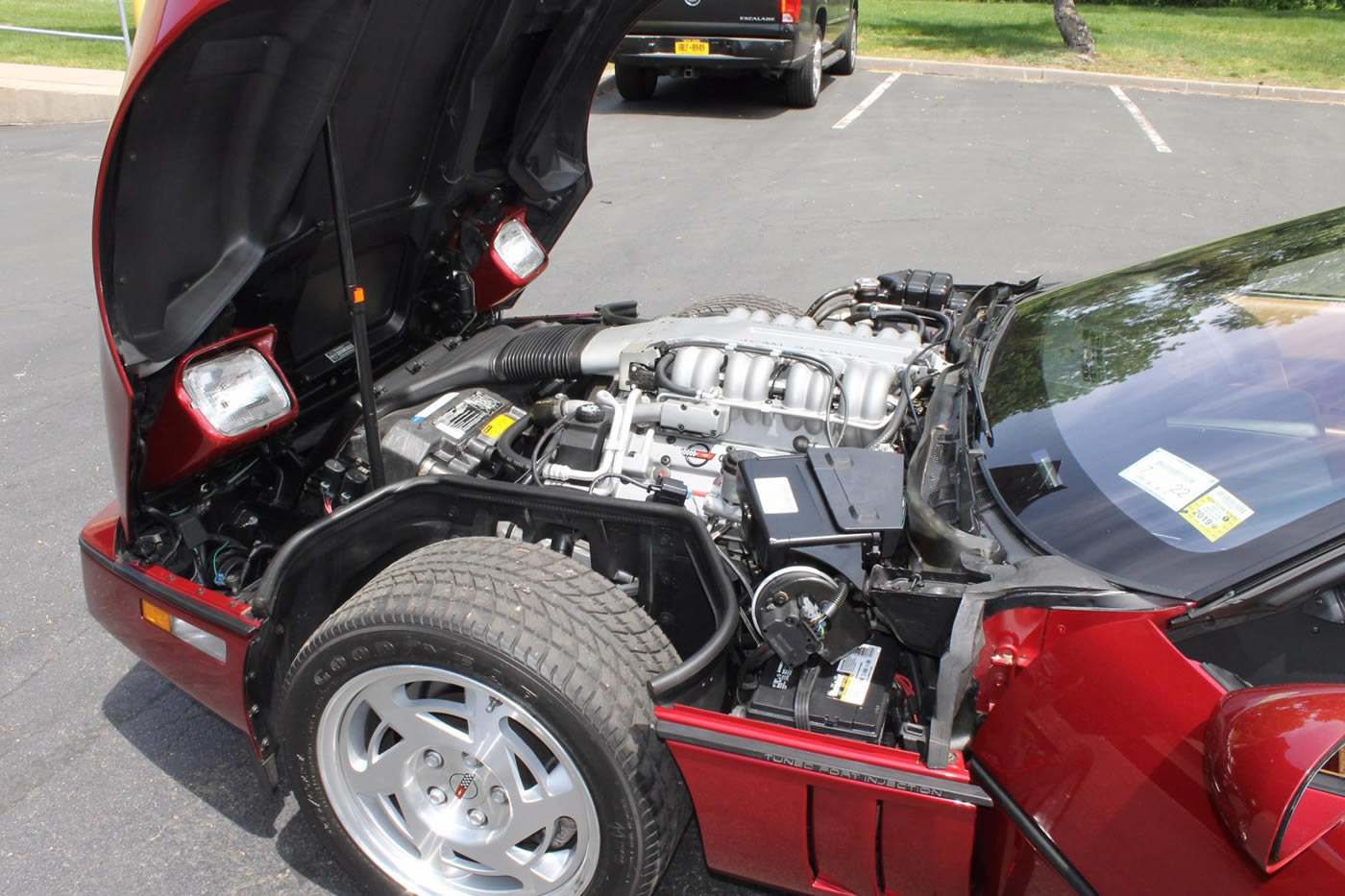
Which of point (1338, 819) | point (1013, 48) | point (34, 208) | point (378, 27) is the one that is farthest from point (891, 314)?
point (1013, 48)

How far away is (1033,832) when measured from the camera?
1730 millimetres

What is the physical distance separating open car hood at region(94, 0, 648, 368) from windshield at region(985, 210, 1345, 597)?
1.68 meters

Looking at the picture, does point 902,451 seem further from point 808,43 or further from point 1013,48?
point 1013,48

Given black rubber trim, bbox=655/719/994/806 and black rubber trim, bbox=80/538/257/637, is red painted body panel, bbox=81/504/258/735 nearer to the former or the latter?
black rubber trim, bbox=80/538/257/637

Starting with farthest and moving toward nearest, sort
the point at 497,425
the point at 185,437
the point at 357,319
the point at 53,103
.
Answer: the point at 53,103, the point at 497,425, the point at 357,319, the point at 185,437

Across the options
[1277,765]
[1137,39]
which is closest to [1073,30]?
[1137,39]

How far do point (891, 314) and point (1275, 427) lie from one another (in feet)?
5.40

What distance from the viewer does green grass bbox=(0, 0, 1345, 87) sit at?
43.2 feet

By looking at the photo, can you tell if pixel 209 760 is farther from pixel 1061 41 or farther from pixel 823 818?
pixel 1061 41

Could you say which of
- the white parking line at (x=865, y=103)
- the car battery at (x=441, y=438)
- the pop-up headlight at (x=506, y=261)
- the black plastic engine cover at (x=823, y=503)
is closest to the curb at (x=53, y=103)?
the white parking line at (x=865, y=103)

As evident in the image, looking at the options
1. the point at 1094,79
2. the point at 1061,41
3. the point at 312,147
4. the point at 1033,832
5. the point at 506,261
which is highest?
the point at 1061,41

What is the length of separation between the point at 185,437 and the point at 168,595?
0.39m

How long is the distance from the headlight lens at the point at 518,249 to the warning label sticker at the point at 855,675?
201 centimetres

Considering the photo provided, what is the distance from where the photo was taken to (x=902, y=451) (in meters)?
2.73
